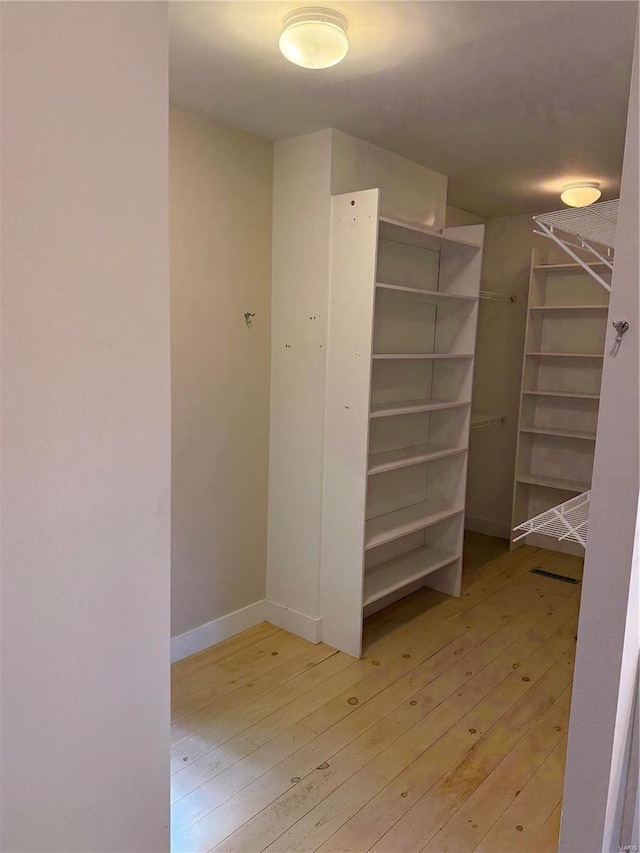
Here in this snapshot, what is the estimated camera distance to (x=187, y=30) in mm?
1938

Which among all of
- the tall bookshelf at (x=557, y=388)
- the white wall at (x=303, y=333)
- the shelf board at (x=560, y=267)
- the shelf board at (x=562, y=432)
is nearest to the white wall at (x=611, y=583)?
the white wall at (x=303, y=333)

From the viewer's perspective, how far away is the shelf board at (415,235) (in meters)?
2.96

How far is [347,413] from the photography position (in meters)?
2.92

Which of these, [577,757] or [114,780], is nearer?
[114,780]

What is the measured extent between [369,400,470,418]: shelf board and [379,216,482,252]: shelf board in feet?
2.91

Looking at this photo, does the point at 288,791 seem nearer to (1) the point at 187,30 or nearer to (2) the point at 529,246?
(1) the point at 187,30

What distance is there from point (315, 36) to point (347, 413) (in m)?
1.56

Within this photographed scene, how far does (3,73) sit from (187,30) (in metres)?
1.23

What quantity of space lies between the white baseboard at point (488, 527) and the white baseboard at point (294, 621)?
7.23 ft

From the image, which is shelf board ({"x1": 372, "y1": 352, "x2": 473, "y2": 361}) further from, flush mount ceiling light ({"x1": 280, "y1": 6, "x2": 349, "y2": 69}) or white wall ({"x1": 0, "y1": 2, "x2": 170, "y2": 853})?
white wall ({"x1": 0, "y1": 2, "x2": 170, "y2": 853})

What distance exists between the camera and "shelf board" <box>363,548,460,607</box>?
3.18 m

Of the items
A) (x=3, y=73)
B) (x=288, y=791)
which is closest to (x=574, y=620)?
(x=288, y=791)

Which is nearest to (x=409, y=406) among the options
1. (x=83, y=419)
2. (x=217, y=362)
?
(x=217, y=362)

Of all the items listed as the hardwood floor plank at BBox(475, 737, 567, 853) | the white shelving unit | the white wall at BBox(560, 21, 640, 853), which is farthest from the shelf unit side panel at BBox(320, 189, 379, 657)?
the white wall at BBox(560, 21, 640, 853)
